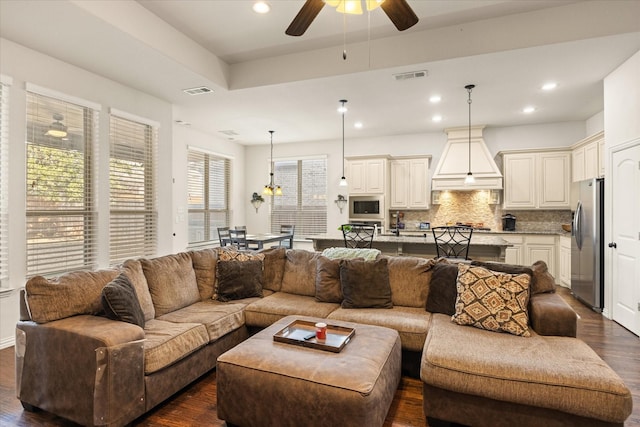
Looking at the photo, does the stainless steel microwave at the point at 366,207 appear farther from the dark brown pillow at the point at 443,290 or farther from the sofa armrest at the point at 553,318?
the sofa armrest at the point at 553,318

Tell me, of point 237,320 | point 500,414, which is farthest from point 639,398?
point 237,320

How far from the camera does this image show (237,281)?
3285 millimetres

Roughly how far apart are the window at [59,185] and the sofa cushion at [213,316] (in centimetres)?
188

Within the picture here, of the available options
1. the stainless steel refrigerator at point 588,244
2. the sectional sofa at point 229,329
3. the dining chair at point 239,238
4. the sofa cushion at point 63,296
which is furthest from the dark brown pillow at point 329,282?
the stainless steel refrigerator at point 588,244

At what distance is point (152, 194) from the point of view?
4836 mm

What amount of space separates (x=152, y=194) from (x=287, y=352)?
3762 millimetres

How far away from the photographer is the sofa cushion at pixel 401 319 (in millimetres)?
2514

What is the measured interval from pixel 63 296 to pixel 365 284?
88.7 inches

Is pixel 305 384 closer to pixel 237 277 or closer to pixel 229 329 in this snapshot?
pixel 229 329

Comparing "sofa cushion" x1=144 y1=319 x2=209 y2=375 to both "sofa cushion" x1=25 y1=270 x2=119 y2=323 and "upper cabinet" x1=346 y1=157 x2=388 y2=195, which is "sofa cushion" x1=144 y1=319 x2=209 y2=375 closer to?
"sofa cushion" x1=25 y1=270 x2=119 y2=323

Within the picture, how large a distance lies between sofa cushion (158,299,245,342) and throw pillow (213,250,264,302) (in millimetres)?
165

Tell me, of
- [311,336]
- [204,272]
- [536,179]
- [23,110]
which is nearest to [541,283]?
[311,336]

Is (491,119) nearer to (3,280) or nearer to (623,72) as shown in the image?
(623,72)

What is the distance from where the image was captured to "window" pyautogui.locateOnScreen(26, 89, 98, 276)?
3482 millimetres
